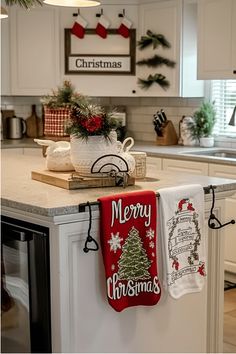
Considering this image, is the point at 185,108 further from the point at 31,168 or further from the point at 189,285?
the point at 189,285

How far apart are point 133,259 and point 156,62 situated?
3.17 m

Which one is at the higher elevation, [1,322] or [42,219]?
[42,219]

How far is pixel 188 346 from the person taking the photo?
2732mm

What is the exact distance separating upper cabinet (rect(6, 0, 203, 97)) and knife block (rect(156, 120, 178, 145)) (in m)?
0.30

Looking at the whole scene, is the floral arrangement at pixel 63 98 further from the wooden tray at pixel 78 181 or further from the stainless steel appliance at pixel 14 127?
the stainless steel appliance at pixel 14 127

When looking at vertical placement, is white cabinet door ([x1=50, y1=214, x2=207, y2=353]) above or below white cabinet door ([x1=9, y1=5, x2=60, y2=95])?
below

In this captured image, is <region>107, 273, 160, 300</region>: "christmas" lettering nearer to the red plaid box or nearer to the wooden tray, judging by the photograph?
the wooden tray

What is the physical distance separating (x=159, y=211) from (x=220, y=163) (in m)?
2.03

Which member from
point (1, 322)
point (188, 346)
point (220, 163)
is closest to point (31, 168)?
point (1, 322)

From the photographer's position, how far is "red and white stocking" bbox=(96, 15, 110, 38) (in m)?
5.33

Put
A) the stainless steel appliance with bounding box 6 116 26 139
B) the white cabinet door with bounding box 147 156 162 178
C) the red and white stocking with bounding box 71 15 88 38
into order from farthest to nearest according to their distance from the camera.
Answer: the stainless steel appliance with bounding box 6 116 26 139 < the red and white stocking with bounding box 71 15 88 38 < the white cabinet door with bounding box 147 156 162 178

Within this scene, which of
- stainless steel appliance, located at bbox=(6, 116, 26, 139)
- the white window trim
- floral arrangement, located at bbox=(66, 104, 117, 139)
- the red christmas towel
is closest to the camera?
the red christmas towel

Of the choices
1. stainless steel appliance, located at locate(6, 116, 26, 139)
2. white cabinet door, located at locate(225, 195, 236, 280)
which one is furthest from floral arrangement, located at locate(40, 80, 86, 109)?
stainless steel appliance, located at locate(6, 116, 26, 139)

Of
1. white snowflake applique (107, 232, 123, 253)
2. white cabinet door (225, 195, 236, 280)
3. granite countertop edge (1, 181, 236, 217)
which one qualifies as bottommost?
white cabinet door (225, 195, 236, 280)
